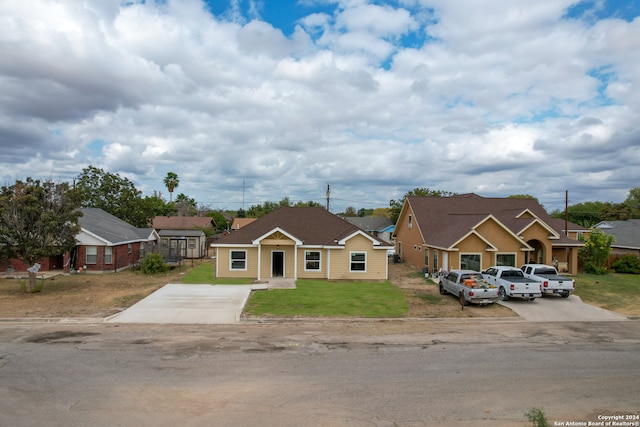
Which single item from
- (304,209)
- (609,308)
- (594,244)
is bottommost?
(609,308)

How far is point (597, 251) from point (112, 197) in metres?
52.3

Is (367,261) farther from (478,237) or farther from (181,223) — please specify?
(181,223)

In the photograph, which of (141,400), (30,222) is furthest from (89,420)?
(30,222)

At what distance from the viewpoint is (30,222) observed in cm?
2238

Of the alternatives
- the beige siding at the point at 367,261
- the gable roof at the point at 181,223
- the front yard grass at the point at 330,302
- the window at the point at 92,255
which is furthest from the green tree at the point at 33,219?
the gable roof at the point at 181,223

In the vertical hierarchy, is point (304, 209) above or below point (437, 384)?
above

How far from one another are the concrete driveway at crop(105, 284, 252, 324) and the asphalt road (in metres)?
1.15

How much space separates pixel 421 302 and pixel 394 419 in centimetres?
1363

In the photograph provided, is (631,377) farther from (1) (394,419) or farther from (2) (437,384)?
(1) (394,419)

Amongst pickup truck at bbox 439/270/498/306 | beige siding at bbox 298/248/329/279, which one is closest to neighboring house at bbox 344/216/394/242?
beige siding at bbox 298/248/329/279

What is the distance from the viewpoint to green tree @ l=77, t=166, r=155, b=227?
51469mm

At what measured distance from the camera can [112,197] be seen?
5212 cm

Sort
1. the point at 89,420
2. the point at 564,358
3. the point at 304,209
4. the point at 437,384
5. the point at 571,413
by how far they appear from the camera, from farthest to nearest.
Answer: the point at 304,209 → the point at 564,358 → the point at 437,384 → the point at 571,413 → the point at 89,420

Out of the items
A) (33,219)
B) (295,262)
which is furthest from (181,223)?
(33,219)
